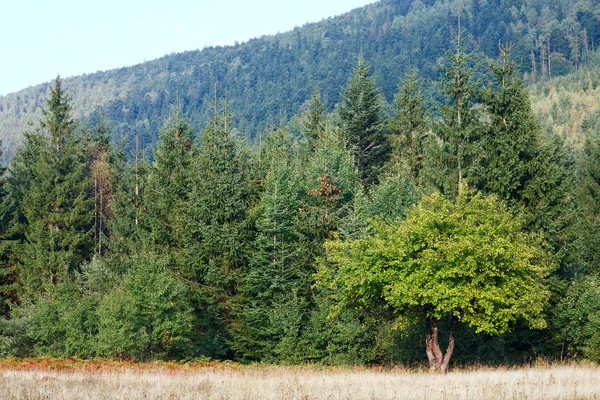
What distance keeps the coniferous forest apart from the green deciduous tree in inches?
3.7

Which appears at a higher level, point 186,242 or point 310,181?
point 310,181

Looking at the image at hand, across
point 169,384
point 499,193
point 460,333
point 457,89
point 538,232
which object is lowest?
point 460,333

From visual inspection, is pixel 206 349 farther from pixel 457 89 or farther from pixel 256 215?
pixel 457 89

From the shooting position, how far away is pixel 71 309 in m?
40.5

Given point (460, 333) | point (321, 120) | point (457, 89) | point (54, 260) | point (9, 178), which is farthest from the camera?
point (321, 120)

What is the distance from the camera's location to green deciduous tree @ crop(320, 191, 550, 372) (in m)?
22.6

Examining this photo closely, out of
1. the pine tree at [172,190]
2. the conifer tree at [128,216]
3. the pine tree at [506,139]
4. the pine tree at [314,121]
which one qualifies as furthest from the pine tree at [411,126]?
the conifer tree at [128,216]

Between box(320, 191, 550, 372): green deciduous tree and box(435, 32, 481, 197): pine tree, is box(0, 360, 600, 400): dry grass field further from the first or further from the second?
box(435, 32, 481, 197): pine tree

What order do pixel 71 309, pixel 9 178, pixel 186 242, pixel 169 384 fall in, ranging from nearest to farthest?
1. pixel 169 384
2. pixel 71 309
3. pixel 186 242
4. pixel 9 178

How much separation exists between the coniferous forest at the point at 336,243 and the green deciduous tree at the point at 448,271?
94 mm

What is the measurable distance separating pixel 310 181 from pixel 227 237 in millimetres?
6769

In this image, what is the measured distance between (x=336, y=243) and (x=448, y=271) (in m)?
6.01

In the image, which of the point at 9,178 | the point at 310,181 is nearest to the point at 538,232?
the point at 310,181

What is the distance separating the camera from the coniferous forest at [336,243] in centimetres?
2419
